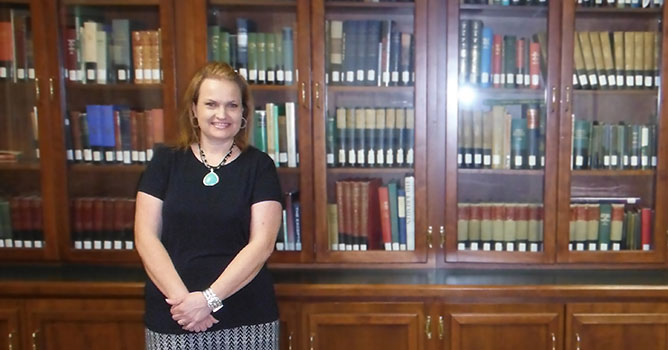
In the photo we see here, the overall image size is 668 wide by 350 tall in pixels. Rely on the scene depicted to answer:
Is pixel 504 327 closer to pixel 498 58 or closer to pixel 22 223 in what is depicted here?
pixel 498 58

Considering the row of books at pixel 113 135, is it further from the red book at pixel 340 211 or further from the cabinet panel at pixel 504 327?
the cabinet panel at pixel 504 327

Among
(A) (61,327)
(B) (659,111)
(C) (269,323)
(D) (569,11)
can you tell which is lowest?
(A) (61,327)

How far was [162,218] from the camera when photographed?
1671mm

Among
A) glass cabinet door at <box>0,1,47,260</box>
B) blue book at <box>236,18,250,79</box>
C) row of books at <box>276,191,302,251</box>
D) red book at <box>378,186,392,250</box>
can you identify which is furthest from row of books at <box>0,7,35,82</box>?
red book at <box>378,186,392,250</box>

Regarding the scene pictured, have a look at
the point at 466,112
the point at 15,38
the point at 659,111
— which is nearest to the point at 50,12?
the point at 15,38

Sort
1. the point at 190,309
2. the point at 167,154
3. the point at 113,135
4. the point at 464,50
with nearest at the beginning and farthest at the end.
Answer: the point at 190,309 → the point at 167,154 → the point at 464,50 → the point at 113,135

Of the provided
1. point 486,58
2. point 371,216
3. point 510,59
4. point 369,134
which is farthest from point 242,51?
point 510,59

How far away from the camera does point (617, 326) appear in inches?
80.4

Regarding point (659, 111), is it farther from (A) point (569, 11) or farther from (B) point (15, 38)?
(B) point (15, 38)

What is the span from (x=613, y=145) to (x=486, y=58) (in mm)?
639

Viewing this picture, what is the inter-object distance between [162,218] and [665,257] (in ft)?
6.37

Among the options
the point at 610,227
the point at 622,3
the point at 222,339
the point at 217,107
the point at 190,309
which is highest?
the point at 622,3

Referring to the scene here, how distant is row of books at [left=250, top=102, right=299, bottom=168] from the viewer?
7.41 feet

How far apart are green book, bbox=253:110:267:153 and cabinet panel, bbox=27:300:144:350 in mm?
761
